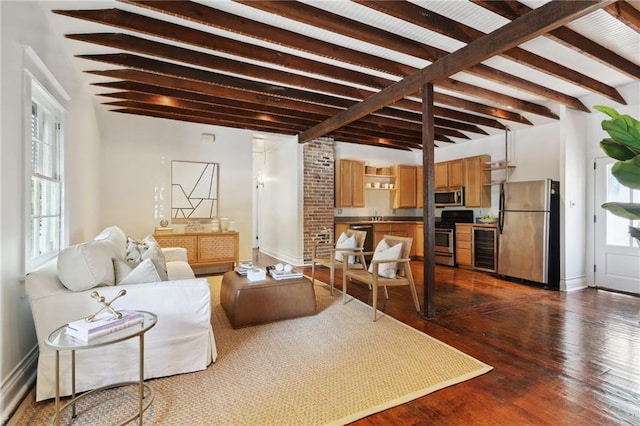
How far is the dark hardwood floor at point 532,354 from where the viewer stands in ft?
5.89

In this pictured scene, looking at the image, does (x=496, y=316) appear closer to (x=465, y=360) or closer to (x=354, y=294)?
(x=465, y=360)

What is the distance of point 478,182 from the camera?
618 centimetres

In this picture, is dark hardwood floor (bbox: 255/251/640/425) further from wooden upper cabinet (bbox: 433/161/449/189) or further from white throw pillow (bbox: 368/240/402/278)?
wooden upper cabinet (bbox: 433/161/449/189)

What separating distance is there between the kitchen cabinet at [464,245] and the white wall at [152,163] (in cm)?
425

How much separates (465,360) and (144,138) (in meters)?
5.79

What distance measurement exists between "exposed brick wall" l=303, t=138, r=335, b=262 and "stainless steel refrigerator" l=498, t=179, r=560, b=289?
3.22 meters

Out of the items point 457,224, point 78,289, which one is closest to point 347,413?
point 78,289

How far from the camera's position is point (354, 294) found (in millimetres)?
4266

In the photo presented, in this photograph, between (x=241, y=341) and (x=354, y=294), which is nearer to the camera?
(x=241, y=341)

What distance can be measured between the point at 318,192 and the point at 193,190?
244 centimetres

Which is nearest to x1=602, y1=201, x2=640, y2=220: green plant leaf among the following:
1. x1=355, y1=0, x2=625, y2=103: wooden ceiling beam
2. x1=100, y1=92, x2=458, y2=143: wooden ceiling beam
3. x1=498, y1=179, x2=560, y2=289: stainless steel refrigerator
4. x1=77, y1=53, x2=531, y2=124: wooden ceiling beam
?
x1=355, y1=0, x2=625, y2=103: wooden ceiling beam

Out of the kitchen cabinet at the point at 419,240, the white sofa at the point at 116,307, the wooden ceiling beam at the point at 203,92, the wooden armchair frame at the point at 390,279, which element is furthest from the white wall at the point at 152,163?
the kitchen cabinet at the point at 419,240

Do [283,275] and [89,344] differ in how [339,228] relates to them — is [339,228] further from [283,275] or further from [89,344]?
[89,344]

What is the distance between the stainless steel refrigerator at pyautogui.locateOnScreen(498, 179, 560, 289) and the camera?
4691 millimetres
